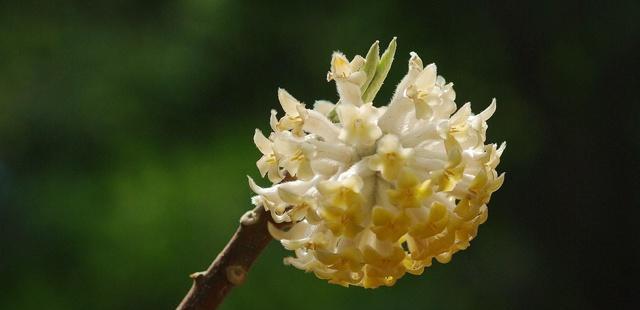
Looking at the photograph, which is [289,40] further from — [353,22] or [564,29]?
[564,29]

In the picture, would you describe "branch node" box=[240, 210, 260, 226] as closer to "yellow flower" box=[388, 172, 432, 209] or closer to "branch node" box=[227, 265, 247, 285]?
"branch node" box=[227, 265, 247, 285]

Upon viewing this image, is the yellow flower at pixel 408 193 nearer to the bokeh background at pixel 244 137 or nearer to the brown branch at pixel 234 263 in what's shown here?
the brown branch at pixel 234 263

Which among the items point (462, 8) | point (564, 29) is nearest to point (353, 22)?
point (462, 8)

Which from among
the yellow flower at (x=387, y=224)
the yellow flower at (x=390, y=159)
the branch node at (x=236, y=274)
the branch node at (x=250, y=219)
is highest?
the yellow flower at (x=390, y=159)

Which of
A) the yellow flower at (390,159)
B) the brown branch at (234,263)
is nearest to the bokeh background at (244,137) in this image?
the brown branch at (234,263)

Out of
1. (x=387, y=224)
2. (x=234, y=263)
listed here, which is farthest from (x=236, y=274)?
(x=387, y=224)

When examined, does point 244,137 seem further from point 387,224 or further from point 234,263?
point 387,224

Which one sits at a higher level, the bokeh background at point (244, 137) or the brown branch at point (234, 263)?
the bokeh background at point (244, 137)
